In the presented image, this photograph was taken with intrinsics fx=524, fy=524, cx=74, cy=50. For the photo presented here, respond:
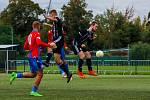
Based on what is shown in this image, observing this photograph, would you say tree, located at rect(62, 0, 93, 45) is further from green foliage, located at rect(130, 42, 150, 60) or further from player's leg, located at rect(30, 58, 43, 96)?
player's leg, located at rect(30, 58, 43, 96)

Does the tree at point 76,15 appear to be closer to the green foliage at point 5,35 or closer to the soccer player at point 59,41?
the green foliage at point 5,35

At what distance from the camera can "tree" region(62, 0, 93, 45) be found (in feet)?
286

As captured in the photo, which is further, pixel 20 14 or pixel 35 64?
pixel 20 14

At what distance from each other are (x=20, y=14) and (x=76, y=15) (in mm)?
21692

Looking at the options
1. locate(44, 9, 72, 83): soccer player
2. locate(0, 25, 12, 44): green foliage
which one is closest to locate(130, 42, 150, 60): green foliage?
locate(44, 9, 72, 83): soccer player

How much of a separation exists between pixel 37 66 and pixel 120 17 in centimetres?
7294

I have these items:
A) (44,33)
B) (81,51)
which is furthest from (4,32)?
(81,51)

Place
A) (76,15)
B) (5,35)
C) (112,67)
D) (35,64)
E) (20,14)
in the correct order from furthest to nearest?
(20,14), (5,35), (76,15), (112,67), (35,64)

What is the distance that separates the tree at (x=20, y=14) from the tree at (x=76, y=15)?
15.2 meters

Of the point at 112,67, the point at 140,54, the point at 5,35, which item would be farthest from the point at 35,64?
the point at 5,35

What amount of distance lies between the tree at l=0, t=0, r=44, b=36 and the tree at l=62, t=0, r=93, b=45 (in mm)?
15179

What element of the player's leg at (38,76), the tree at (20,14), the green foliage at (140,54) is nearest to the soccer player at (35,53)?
the player's leg at (38,76)

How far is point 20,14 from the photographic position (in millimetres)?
109375

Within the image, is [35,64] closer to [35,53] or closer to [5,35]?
[35,53]
